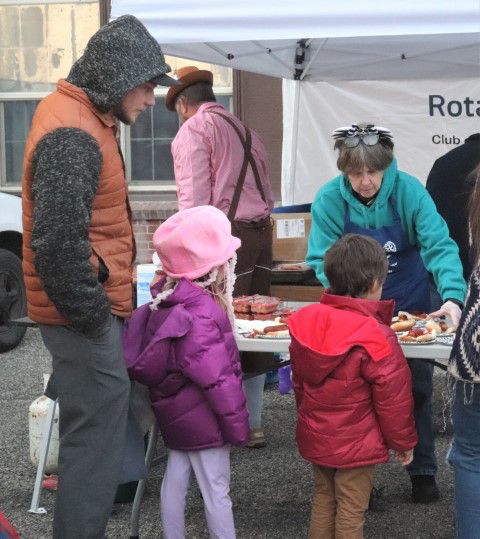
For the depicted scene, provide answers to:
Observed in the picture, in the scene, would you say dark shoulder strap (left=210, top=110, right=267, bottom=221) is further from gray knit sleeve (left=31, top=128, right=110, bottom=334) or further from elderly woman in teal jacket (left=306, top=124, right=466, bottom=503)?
gray knit sleeve (left=31, top=128, right=110, bottom=334)

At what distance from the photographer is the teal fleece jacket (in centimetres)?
437

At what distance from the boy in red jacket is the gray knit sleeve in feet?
2.62

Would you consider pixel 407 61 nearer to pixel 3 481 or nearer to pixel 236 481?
pixel 236 481

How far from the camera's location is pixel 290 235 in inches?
277

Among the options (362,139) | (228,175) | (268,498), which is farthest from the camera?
(228,175)

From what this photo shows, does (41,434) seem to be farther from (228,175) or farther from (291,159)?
(291,159)

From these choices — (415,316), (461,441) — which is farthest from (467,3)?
(461,441)

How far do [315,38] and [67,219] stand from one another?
2541 mm

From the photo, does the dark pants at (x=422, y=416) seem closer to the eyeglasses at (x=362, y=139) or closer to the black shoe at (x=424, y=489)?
the black shoe at (x=424, y=489)

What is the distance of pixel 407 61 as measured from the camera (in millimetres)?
7434

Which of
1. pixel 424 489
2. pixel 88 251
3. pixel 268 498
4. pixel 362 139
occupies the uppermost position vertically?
pixel 362 139

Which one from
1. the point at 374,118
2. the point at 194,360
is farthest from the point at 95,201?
the point at 374,118

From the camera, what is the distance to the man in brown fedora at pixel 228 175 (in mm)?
5551

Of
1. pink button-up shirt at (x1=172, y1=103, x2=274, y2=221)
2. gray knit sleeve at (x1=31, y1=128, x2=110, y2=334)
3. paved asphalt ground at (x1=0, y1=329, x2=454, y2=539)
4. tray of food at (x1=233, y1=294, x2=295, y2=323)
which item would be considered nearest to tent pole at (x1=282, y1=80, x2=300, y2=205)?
paved asphalt ground at (x1=0, y1=329, x2=454, y2=539)
